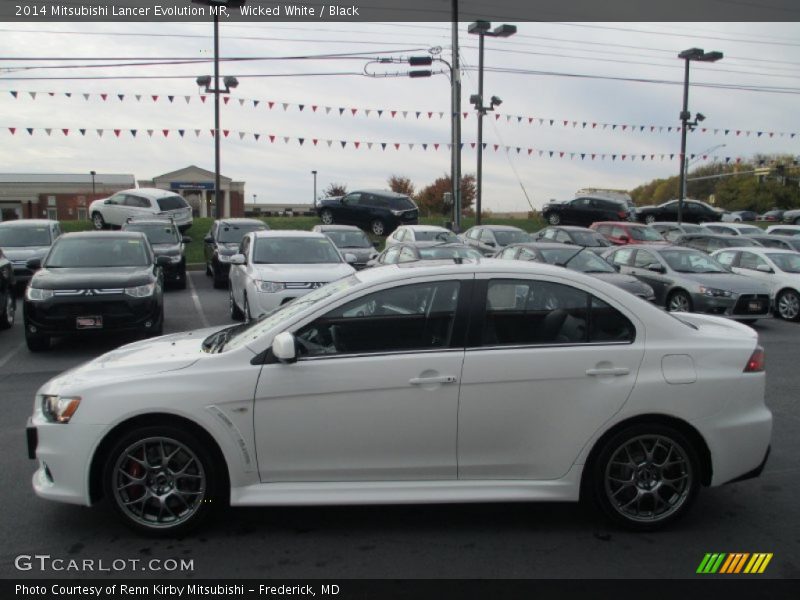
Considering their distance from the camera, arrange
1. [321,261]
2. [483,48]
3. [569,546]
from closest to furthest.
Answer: [569,546], [321,261], [483,48]

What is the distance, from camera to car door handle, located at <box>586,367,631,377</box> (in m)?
4.45

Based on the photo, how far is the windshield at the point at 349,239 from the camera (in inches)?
763

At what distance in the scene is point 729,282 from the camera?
47.2ft

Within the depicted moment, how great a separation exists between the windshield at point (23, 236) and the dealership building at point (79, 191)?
157ft

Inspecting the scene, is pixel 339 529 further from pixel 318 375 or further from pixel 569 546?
pixel 569 546

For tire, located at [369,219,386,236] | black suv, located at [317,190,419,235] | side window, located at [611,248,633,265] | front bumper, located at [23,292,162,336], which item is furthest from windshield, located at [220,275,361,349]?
tire, located at [369,219,386,236]

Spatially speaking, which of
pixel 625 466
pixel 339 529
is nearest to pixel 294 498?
pixel 339 529

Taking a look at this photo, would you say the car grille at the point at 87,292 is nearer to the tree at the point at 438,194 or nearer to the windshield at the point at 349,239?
the windshield at the point at 349,239

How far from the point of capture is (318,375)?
14.3 feet

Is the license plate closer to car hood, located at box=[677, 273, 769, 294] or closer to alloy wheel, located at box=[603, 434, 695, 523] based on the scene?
alloy wheel, located at box=[603, 434, 695, 523]

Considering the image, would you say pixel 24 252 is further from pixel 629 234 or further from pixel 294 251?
pixel 629 234

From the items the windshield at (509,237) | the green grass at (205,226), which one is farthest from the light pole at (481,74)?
the windshield at (509,237)
